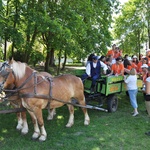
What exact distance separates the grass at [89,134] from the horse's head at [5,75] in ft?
4.33

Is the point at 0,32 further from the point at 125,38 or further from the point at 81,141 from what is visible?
the point at 125,38

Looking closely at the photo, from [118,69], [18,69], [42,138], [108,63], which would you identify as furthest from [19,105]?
[108,63]

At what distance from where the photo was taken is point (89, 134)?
5.55 meters

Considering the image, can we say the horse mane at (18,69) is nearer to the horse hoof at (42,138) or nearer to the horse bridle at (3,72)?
the horse bridle at (3,72)

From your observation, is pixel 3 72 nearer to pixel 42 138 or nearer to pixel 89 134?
pixel 42 138

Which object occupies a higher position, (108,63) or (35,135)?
(108,63)

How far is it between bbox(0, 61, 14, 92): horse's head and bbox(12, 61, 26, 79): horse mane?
3.7 inches

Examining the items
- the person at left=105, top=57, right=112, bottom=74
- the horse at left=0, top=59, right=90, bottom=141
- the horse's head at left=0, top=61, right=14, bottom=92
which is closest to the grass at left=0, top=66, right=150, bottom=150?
the horse at left=0, top=59, right=90, bottom=141

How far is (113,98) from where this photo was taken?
299 inches

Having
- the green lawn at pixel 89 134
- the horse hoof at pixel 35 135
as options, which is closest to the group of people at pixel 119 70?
the green lawn at pixel 89 134

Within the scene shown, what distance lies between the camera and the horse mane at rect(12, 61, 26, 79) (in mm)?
4829

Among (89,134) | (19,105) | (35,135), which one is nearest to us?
(35,135)

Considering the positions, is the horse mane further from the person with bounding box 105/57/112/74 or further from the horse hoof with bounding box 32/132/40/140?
the person with bounding box 105/57/112/74

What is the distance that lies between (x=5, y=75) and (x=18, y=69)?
35 cm
